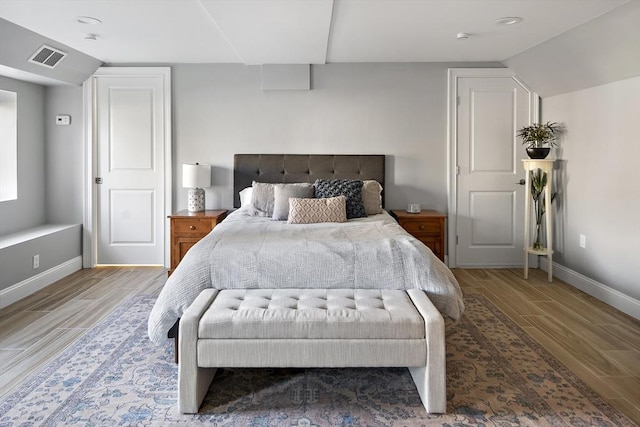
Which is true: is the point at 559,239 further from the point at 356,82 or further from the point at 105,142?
the point at 105,142

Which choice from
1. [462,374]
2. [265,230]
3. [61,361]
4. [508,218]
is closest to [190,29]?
[265,230]

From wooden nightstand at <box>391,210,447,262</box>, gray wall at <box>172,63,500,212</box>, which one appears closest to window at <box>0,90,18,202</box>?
gray wall at <box>172,63,500,212</box>

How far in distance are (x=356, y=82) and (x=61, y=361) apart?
3.79 meters

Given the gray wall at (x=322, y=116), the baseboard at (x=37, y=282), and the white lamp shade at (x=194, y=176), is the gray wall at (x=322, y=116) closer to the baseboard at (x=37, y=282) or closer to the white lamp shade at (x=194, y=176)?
the white lamp shade at (x=194, y=176)

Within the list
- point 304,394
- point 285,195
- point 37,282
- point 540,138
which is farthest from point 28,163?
point 540,138

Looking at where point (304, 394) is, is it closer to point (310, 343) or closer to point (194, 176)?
point (310, 343)

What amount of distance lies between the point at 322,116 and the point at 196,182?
1515 millimetres

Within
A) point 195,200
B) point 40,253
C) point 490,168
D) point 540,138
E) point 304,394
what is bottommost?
point 304,394

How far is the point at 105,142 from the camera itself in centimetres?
520

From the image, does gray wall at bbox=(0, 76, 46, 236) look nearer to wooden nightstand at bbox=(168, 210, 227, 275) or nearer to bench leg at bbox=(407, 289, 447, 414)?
wooden nightstand at bbox=(168, 210, 227, 275)

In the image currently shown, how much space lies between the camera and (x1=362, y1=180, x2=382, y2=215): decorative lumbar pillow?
181 inches

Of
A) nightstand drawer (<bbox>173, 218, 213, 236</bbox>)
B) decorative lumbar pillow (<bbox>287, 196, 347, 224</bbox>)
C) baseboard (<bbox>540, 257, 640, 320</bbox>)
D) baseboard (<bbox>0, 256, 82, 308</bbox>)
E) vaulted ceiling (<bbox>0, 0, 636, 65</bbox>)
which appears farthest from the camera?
nightstand drawer (<bbox>173, 218, 213, 236</bbox>)

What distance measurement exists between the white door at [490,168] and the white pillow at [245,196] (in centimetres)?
224

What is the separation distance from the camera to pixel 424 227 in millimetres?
4832
